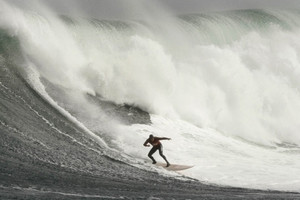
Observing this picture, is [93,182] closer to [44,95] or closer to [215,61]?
[44,95]

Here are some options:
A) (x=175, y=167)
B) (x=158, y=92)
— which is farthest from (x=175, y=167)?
(x=158, y=92)

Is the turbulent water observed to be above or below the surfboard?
above

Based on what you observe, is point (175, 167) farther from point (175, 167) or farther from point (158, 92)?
→ point (158, 92)

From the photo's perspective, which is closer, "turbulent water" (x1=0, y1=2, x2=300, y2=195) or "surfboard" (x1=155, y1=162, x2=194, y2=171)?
"surfboard" (x1=155, y1=162, x2=194, y2=171)

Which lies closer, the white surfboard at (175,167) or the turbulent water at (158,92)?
the white surfboard at (175,167)

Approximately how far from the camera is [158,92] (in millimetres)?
18000

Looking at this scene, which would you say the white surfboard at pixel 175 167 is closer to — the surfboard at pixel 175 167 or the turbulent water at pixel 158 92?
the surfboard at pixel 175 167

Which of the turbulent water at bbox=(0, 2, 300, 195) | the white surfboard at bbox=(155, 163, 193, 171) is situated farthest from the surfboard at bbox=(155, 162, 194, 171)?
the turbulent water at bbox=(0, 2, 300, 195)

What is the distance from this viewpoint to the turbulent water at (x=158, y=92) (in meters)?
11.4

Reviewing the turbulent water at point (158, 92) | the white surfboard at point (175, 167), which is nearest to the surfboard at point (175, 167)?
the white surfboard at point (175, 167)

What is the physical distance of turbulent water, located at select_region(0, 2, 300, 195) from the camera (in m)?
11.4

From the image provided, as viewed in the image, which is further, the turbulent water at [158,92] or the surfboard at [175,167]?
the turbulent water at [158,92]

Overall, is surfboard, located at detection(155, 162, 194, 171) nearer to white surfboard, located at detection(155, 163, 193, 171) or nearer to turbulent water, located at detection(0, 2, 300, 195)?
white surfboard, located at detection(155, 163, 193, 171)

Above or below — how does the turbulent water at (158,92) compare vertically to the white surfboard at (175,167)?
above
